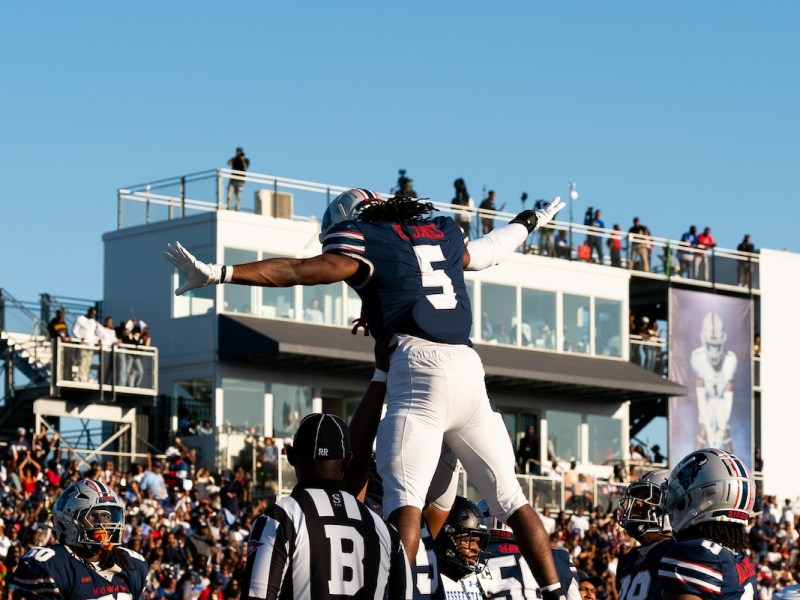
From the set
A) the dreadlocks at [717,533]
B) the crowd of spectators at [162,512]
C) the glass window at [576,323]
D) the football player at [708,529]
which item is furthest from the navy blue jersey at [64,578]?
the glass window at [576,323]

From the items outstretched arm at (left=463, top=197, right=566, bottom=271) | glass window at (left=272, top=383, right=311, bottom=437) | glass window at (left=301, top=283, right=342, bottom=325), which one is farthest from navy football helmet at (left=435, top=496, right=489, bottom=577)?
glass window at (left=301, top=283, right=342, bottom=325)

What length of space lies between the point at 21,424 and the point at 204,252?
530 centimetres

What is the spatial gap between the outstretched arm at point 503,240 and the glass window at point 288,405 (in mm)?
29072

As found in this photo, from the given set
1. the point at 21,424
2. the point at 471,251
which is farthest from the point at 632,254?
the point at 471,251

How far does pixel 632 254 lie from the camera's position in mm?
45750

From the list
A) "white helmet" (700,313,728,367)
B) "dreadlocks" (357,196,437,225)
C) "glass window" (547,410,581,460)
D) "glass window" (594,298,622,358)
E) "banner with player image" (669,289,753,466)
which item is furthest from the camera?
"white helmet" (700,313,728,367)

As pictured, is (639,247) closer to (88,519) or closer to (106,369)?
(106,369)

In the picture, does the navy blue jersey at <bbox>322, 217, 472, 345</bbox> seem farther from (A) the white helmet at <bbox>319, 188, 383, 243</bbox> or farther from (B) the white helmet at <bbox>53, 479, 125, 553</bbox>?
(B) the white helmet at <bbox>53, 479, 125, 553</bbox>

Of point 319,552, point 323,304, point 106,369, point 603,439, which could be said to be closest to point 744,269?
point 603,439

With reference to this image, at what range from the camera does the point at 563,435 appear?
4400 cm

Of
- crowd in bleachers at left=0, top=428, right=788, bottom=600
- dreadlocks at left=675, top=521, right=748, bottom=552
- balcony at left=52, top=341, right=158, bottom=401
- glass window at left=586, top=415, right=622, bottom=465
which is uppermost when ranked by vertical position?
balcony at left=52, top=341, right=158, bottom=401

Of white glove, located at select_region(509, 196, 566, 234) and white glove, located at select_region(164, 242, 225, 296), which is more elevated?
white glove, located at select_region(509, 196, 566, 234)

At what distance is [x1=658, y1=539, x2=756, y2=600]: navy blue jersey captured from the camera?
7.06 m

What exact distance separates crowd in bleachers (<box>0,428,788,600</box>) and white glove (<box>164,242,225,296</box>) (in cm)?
1431
